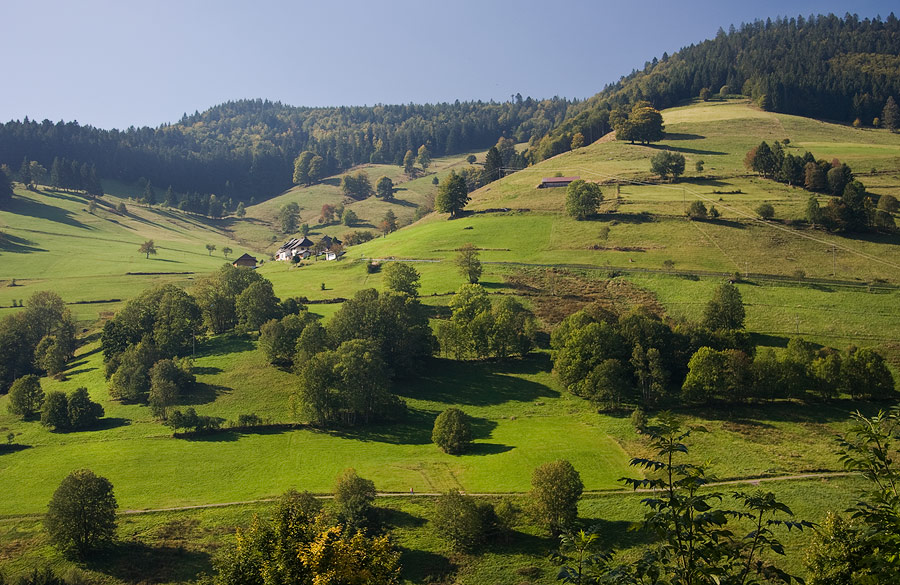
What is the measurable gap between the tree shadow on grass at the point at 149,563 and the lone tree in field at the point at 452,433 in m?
28.1

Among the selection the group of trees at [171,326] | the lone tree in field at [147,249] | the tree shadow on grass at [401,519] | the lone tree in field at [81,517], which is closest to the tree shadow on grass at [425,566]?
the tree shadow on grass at [401,519]

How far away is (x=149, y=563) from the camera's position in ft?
158

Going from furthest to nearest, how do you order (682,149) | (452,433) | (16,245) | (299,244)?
(682,149)
(299,244)
(16,245)
(452,433)

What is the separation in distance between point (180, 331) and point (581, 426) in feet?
218

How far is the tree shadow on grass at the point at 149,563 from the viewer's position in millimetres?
46469

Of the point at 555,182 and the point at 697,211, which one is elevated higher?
the point at 555,182

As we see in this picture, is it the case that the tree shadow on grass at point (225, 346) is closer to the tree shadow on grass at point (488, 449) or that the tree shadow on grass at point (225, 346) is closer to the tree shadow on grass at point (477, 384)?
the tree shadow on grass at point (477, 384)

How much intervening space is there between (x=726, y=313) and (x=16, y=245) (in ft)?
572

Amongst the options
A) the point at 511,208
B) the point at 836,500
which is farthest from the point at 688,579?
the point at 511,208

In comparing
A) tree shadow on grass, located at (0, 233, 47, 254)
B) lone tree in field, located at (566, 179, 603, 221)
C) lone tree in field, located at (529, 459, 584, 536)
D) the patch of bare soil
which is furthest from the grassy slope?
lone tree in field, located at (529, 459, 584, 536)

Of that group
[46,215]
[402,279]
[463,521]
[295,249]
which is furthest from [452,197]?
[46,215]

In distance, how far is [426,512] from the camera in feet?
179

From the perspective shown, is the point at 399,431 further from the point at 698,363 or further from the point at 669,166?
the point at 669,166

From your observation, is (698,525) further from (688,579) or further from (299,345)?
(299,345)
